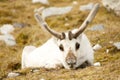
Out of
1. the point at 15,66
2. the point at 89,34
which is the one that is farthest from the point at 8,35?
the point at 15,66

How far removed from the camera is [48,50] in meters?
17.0

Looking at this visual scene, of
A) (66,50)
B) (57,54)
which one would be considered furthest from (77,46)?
(57,54)

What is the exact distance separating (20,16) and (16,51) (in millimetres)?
11317

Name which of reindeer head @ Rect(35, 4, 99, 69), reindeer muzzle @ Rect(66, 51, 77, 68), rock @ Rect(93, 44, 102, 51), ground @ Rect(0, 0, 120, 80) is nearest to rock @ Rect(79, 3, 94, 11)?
ground @ Rect(0, 0, 120, 80)

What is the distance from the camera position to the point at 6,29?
33.3 meters

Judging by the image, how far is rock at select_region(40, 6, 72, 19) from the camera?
120ft

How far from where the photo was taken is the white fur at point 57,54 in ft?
49.3

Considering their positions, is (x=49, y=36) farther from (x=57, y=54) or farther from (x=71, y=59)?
(x=71, y=59)

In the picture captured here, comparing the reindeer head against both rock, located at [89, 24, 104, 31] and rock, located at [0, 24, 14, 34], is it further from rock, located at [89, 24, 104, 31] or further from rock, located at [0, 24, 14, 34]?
rock, located at [0, 24, 14, 34]

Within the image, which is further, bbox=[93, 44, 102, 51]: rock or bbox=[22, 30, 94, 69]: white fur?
bbox=[93, 44, 102, 51]: rock

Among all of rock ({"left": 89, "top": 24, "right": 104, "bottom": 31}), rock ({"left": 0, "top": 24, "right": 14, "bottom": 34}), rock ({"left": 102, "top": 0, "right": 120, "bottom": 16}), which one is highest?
rock ({"left": 102, "top": 0, "right": 120, "bottom": 16})

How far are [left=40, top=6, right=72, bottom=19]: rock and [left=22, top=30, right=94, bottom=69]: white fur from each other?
18.3m

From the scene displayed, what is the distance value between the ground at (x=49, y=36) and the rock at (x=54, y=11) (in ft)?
2.37

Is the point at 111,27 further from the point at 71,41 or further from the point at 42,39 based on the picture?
the point at 71,41
